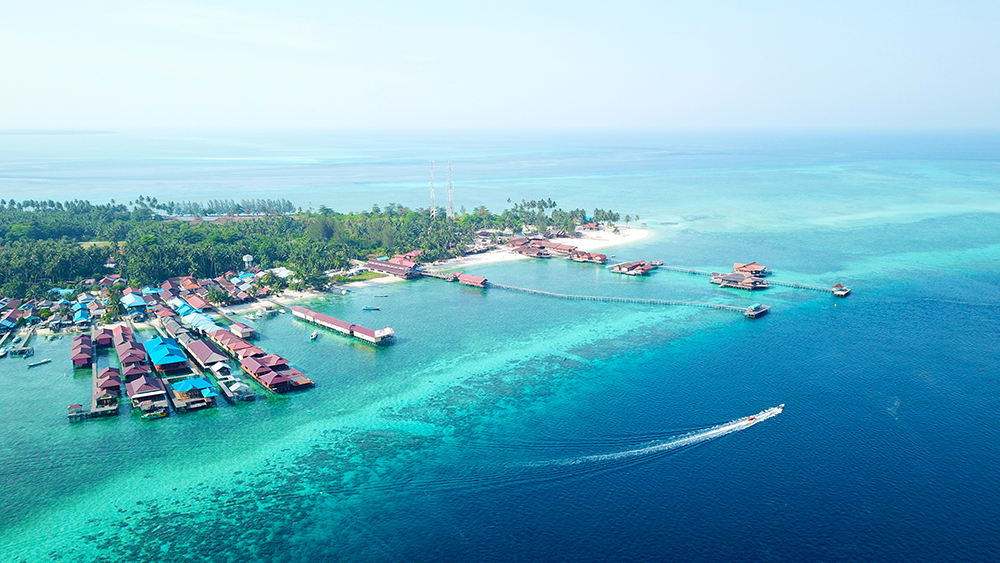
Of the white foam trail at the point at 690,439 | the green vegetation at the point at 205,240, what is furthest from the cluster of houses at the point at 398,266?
the white foam trail at the point at 690,439

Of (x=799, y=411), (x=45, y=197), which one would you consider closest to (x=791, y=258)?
(x=799, y=411)

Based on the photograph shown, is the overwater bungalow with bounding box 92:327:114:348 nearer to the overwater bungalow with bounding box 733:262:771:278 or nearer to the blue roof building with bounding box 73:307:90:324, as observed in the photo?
the blue roof building with bounding box 73:307:90:324

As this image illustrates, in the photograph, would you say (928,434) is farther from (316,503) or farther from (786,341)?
(316,503)

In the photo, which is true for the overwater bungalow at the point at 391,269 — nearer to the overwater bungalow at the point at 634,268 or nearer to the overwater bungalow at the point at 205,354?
the overwater bungalow at the point at 634,268

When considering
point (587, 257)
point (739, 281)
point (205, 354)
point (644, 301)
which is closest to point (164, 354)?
point (205, 354)

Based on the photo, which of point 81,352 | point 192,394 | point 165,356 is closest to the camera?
point 192,394

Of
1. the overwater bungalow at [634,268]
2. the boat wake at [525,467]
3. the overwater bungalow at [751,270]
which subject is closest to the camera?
the boat wake at [525,467]

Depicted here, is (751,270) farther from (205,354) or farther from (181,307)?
(181,307)
